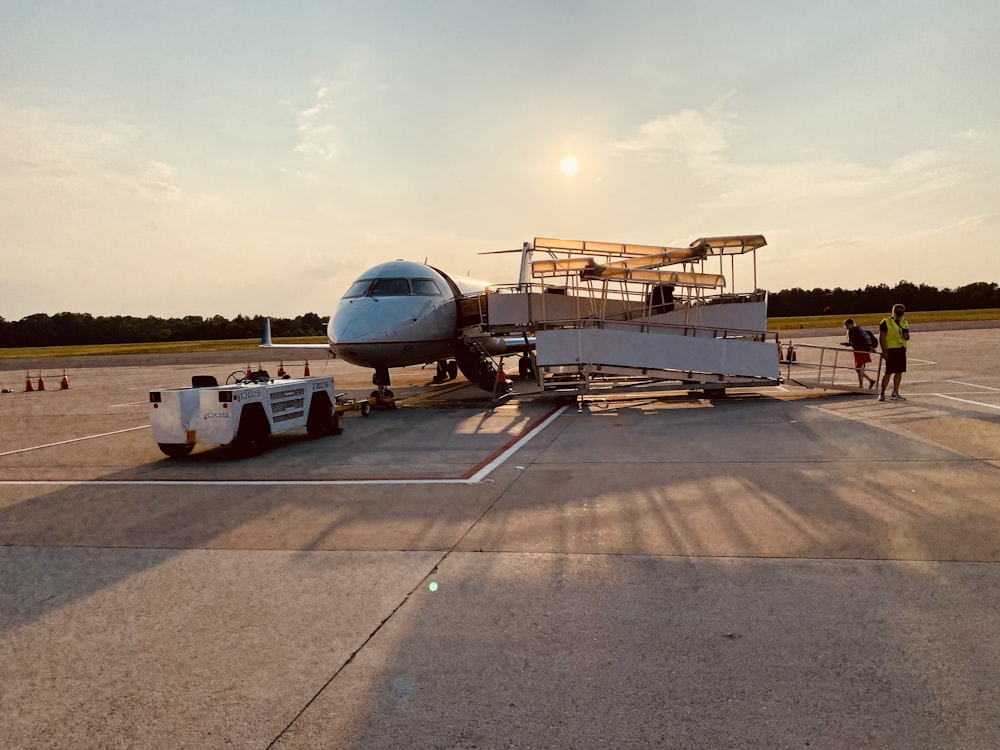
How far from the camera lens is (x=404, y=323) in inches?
659

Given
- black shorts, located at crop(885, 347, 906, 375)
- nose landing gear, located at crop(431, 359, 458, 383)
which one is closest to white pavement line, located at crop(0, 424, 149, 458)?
nose landing gear, located at crop(431, 359, 458, 383)

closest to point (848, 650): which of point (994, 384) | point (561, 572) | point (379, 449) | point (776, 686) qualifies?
point (776, 686)

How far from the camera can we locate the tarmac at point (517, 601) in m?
3.23

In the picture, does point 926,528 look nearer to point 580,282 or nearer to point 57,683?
point 57,683

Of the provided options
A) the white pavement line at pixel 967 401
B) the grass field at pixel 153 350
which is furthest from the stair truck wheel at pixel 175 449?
the grass field at pixel 153 350

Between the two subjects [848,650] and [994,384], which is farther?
[994,384]

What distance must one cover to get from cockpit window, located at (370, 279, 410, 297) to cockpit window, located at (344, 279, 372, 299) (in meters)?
0.21

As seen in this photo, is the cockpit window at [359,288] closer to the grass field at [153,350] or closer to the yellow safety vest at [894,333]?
the yellow safety vest at [894,333]

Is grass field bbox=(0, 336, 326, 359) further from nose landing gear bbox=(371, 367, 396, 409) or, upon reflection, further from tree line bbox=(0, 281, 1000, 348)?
nose landing gear bbox=(371, 367, 396, 409)

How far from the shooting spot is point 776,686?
3.41 meters

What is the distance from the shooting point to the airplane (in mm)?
16172

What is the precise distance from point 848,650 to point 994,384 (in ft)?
57.4

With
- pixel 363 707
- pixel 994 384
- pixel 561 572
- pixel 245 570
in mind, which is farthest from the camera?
pixel 994 384

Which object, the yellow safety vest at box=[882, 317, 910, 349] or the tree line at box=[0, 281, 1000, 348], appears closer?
the yellow safety vest at box=[882, 317, 910, 349]
